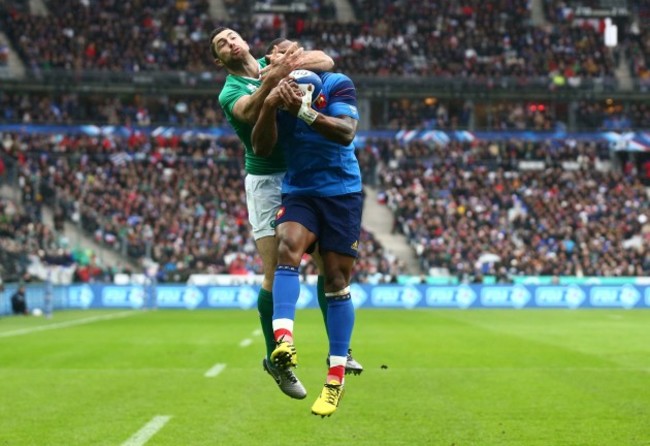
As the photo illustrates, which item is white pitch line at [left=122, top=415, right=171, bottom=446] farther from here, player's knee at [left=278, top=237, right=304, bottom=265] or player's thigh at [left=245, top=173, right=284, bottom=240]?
player's knee at [left=278, top=237, right=304, bottom=265]

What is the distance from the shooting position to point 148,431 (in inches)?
408

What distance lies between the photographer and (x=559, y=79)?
184ft

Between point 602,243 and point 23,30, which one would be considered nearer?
point 602,243

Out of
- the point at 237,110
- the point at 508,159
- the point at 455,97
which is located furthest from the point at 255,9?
the point at 237,110

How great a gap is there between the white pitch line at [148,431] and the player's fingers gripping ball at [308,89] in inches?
150

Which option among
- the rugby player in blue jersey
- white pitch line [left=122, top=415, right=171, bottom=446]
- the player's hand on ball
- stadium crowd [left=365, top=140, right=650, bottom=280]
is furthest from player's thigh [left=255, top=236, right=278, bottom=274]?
stadium crowd [left=365, top=140, right=650, bottom=280]

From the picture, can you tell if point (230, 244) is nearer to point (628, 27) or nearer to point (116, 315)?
point (116, 315)

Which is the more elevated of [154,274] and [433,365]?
[433,365]

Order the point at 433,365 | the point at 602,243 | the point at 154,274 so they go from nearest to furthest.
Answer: the point at 433,365 < the point at 154,274 < the point at 602,243

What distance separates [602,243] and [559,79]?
45.2 feet

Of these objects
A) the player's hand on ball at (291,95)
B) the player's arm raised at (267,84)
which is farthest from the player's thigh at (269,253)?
the player's hand on ball at (291,95)

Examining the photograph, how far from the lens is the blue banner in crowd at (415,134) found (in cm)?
5181

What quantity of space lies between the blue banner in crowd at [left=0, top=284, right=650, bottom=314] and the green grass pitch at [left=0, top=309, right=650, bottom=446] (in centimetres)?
1210

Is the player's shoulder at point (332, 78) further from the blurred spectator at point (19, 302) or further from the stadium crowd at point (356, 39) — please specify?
the stadium crowd at point (356, 39)
